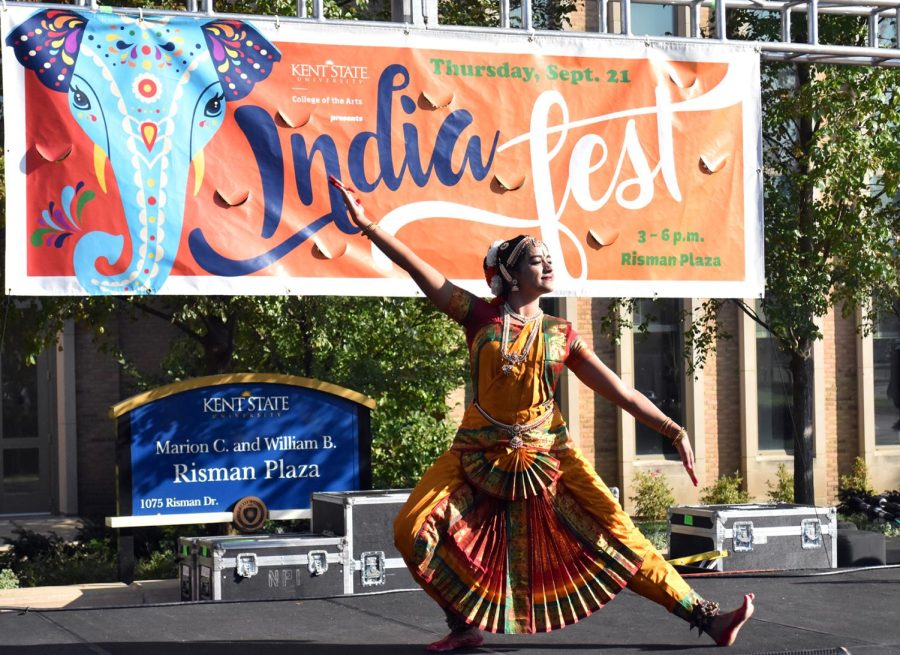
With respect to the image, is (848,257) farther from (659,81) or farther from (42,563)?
(42,563)

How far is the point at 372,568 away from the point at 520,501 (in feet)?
9.35

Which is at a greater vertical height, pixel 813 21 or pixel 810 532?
pixel 813 21

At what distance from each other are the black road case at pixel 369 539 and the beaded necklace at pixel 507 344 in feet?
9.42

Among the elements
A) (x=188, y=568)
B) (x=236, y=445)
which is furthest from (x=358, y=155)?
(x=188, y=568)

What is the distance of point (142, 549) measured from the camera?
1195cm

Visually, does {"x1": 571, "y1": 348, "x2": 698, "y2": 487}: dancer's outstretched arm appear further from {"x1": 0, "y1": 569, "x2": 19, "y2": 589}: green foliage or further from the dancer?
{"x1": 0, "y1": 569, "x2": 19, "y2": 589}: green foliage

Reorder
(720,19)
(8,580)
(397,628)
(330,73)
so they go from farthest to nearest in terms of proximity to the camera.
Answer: (8,580) < (720,19) < (330,73) < (397,628)

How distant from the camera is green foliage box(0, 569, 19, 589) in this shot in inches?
396

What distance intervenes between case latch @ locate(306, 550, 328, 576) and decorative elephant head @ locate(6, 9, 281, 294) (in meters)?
1.92

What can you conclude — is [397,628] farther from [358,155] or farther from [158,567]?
[158,567]

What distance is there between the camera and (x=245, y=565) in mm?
8406

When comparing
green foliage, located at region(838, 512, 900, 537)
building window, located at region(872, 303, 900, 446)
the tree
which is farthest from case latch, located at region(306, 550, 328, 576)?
building window, located at region(872, 303, 900, 446)

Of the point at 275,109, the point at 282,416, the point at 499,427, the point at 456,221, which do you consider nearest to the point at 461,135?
the point at 456,221

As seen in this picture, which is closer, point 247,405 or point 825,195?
point 247,405
